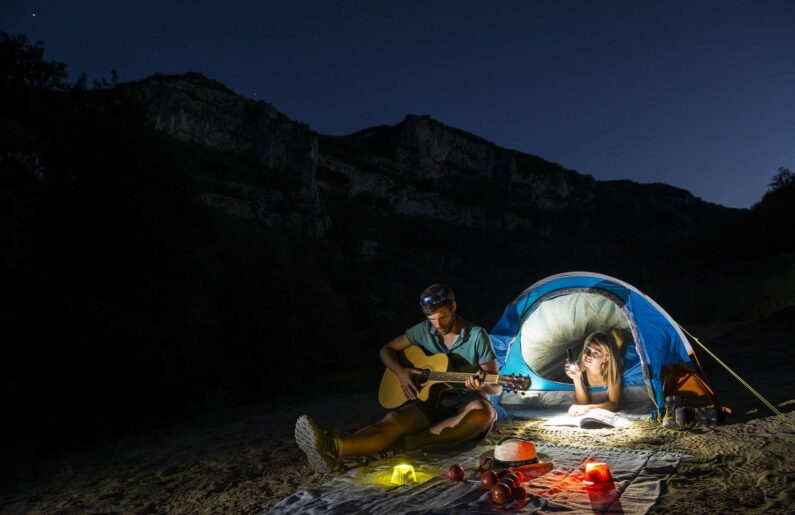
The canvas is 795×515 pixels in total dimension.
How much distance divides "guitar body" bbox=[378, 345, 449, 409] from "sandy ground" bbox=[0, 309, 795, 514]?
24.0 inches

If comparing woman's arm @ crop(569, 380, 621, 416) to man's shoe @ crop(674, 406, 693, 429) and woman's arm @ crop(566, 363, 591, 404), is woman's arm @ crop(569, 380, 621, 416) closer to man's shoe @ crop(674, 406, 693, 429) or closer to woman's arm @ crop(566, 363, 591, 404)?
woman's arm @ crop(566, 363, 591, 404)

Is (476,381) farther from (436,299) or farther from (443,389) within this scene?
(436,299)

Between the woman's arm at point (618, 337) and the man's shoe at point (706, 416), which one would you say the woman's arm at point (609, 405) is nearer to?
the woman's arm at point (618, 337)

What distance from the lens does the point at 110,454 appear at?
5.70m

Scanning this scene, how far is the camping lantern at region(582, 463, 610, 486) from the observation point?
127 inches

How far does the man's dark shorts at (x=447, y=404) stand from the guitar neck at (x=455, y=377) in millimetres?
243

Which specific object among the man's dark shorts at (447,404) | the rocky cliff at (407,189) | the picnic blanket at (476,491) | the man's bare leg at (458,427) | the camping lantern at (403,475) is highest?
the rocky cliff at (407,189)

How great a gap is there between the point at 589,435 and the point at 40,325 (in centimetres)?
928

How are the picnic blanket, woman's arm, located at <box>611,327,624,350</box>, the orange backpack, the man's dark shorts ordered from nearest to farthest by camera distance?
1. the picnic blanket
2. the man's dark shorts
3. the orange backpack
4. woman's arm, located at <box>611,327,624,350</box>

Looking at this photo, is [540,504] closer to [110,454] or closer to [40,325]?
[110,454]

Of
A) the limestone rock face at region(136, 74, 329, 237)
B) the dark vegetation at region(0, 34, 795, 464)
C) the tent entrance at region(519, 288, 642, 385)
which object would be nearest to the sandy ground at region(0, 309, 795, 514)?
the tent entrance at region(519, 288, 642, 385)

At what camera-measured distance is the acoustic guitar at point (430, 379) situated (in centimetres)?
415

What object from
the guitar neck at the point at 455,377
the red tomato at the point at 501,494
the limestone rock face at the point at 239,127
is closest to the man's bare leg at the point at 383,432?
the guitar neck at the point at 455,377

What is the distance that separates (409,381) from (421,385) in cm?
17
